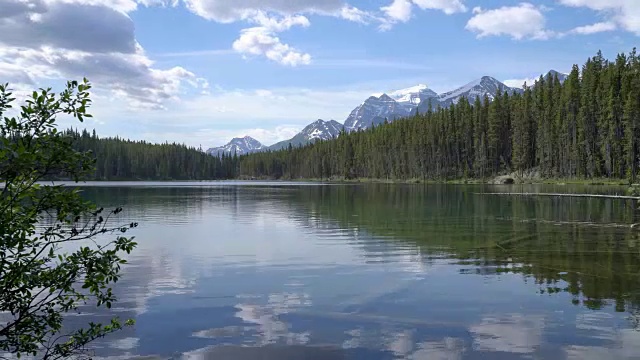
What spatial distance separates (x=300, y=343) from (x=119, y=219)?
36.6 m

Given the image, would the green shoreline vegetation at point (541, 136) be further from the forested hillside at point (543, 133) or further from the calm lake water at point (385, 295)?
the calm lake water at point (385, 295)

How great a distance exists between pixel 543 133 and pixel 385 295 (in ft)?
419

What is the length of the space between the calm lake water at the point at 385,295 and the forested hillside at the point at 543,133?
64452 millimetres

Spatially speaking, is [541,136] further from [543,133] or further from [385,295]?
[385,295]

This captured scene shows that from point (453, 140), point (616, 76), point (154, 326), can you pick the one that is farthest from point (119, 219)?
point (453, 140)

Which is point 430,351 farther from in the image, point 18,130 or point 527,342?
point 18,130

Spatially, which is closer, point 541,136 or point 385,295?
point 385,295

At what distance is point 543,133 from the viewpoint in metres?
131

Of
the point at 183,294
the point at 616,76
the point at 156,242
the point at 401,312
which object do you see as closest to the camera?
the point at 401,312

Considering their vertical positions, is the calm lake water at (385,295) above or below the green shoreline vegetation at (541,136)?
below

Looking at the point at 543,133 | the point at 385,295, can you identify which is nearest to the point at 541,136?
the point at 543,133

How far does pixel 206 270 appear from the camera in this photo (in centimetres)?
2222

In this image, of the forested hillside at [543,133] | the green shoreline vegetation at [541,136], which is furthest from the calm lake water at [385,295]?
the green shoreline vegetation at [541,136]

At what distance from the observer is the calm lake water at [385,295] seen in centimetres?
1209
